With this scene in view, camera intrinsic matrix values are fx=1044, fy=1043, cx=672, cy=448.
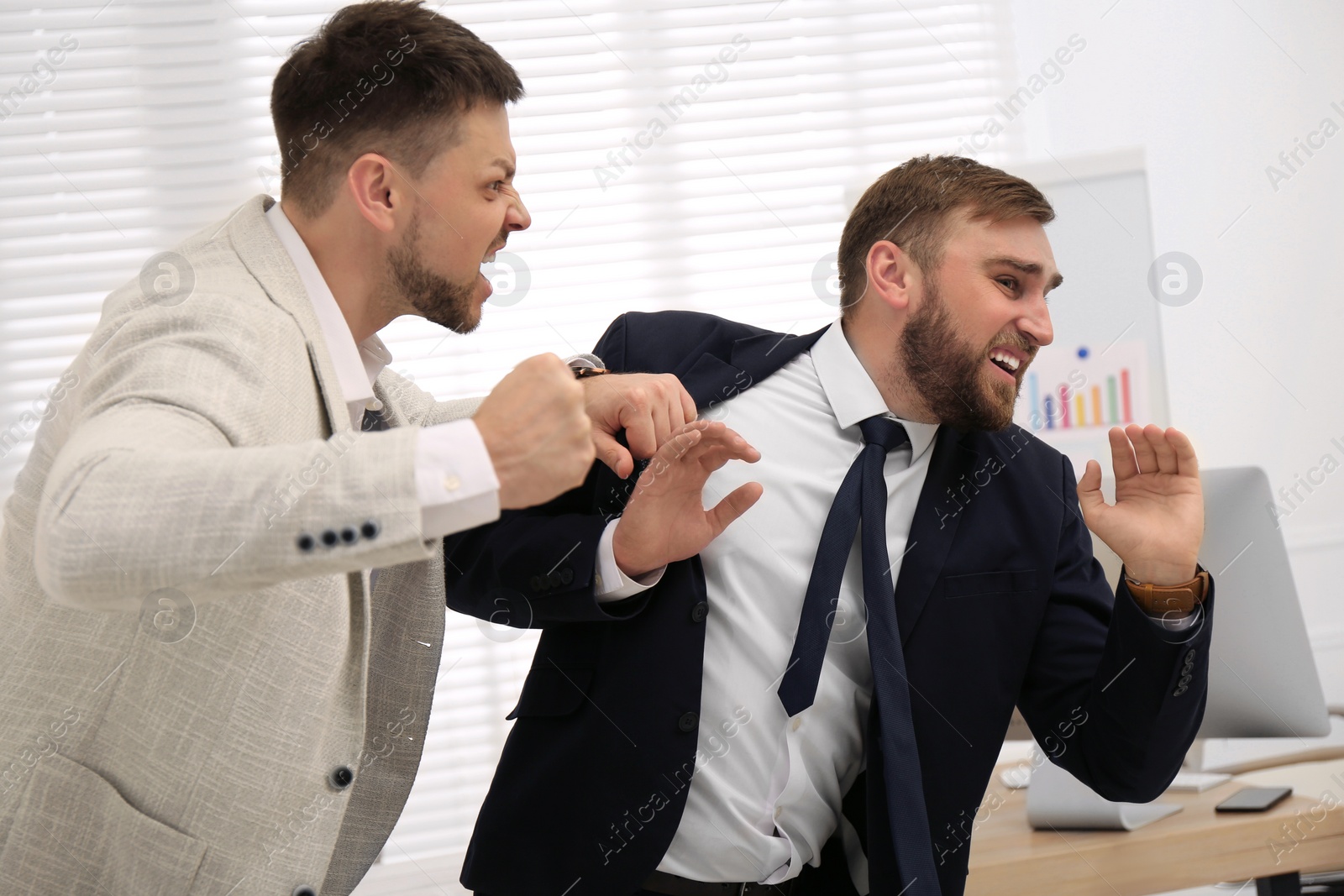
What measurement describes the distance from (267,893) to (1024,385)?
2.73 m

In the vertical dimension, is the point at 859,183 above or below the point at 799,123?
below

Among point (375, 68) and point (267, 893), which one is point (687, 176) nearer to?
point (375, 68)

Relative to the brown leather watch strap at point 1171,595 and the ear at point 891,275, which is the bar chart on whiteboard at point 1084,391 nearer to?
the ear at point 891,275

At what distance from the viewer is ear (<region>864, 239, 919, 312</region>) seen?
1.80m

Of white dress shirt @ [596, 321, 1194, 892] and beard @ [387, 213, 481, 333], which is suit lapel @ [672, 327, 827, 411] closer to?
white dress shirt @ [596, 321, 1194, 892]

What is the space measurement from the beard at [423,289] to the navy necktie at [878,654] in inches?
24.6

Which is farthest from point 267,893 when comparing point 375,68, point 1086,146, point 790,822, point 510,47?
point 1086,146

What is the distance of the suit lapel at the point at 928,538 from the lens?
5.14 ft

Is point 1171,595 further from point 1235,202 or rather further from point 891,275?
point 1235,202

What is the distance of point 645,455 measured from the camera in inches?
56.6

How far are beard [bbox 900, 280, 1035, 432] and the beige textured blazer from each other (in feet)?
3.12

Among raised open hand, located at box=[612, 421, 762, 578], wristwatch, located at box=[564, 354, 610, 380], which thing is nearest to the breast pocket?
raised open hand, located at box=[612, 421, 762, 578]

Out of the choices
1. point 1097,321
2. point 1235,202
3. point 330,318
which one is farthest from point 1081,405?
point 330,318

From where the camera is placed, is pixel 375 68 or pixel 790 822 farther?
pixel 790 822
